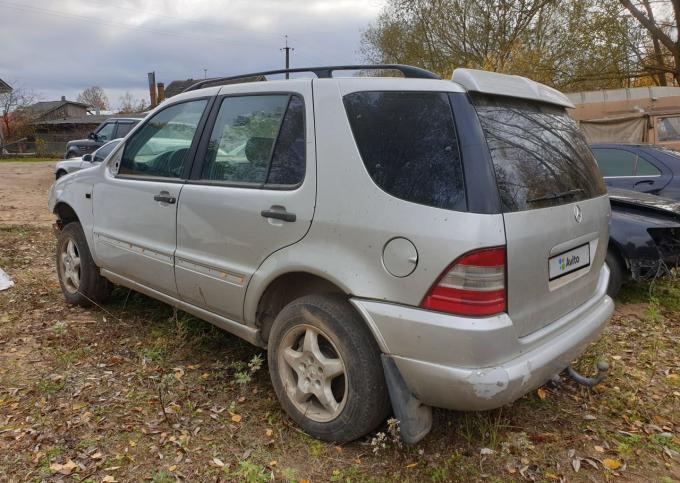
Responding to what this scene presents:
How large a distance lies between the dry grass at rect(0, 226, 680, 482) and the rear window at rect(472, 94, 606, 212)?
1.26 metres

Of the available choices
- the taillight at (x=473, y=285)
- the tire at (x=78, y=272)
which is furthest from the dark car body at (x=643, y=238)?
the tire at (x=78, y=272)

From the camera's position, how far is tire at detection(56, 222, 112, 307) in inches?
171

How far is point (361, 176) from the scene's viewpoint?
2.36m

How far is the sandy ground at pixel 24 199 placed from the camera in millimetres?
9320

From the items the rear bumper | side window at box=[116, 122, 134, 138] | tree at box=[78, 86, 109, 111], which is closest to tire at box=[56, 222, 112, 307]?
the rear bumper

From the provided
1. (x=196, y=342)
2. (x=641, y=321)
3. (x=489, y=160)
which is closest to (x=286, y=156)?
(x=489, y=160)

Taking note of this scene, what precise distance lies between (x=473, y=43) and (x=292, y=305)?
24095 millimetres

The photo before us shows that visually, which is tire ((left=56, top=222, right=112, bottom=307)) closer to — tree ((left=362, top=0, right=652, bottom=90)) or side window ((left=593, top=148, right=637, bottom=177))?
side window ((left=593, top=148, right=637, bottom=177))

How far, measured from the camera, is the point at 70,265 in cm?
457

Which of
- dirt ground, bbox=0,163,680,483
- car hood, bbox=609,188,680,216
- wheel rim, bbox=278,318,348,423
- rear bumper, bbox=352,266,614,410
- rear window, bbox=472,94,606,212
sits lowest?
dirt ground, bbox=0,163,680,483

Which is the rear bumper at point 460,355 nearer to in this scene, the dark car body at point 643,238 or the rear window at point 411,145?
the rear window at point 411,145

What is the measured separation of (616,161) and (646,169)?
376 millimetres

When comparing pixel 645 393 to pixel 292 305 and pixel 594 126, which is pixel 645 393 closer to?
pixel 292 305

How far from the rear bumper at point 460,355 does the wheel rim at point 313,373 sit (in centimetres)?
35
